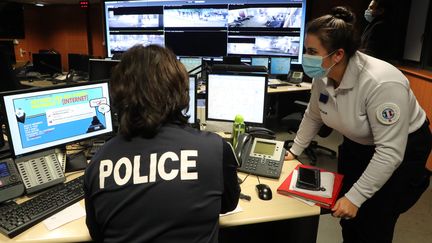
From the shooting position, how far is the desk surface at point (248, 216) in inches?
46.5

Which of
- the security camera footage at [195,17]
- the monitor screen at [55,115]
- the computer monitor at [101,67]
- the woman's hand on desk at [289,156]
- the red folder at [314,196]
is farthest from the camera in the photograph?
the security camera footage at [195,17]

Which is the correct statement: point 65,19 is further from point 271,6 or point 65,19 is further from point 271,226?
point 271,226

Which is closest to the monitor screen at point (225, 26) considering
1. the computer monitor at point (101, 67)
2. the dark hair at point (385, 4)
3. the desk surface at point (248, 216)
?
the dark hair at point (385, 4)

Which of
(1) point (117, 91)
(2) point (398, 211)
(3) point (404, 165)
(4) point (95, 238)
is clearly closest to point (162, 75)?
(1) point (117, 91)

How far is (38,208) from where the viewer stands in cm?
131

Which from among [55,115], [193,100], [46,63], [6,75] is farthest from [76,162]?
[46,63]

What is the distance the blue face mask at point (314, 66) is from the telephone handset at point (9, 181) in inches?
53.5

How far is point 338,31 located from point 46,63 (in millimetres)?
5092

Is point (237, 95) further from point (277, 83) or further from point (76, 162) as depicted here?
point (277, 83)

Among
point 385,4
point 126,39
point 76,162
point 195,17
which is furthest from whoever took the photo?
point 126,39

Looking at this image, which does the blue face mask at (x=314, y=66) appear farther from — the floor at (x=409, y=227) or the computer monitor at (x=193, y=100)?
the floor at (x=409, y=227)

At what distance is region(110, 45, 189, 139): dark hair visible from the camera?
97 centimetres

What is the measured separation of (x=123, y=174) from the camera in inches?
37.1

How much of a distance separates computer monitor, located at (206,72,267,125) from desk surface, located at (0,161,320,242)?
0.56 meters
